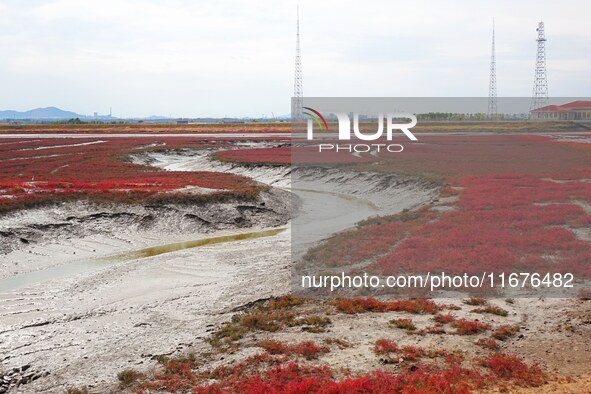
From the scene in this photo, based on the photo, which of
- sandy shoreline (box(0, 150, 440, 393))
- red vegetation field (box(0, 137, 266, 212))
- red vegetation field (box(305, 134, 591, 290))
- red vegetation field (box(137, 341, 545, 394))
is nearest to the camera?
red vegetation field (box(137, 341, 545, 394))

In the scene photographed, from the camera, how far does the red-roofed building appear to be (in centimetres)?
11589

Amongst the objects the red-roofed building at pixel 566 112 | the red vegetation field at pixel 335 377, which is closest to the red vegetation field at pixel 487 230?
the red vegetation field at pixel 335 377

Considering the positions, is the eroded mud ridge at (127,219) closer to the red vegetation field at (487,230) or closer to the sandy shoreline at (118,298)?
the sandy shoreline at (118,298)

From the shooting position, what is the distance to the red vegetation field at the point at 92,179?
125ft

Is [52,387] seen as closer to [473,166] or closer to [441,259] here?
[441,259]

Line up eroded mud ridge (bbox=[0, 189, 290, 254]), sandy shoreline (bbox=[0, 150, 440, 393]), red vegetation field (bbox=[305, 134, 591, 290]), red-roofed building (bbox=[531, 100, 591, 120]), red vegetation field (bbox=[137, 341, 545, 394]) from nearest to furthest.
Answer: red vegetation field (bbox=[137, 341, 545, 394]), sandy shoreline (bbox=[0, 150, 440, 393]), red vegetation field (bbox=[305, 134, 591, 290]), eroded mud ridge (bbox=[0, 189, 290, 254]), red-roofed building (bbox=[531, 100, 591, 120])

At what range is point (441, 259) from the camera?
22.8 meters

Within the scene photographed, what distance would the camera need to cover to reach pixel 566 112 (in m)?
118

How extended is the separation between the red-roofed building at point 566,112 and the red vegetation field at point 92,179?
82.1m

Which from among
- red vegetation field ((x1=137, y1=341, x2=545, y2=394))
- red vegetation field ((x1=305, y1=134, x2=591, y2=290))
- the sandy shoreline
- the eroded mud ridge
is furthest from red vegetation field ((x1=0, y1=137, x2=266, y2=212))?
red vegetation field ((x1=137, y1=341, x2=545, y2=394))

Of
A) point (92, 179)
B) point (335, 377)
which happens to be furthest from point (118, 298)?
point (92, 179)

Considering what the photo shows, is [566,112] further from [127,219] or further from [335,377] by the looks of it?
[335,377]

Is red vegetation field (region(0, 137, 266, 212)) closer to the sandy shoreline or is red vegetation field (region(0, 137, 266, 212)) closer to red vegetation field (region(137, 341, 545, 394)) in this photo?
the sandy shoreline

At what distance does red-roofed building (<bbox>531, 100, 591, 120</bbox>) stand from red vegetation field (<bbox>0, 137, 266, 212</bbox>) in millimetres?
82109
